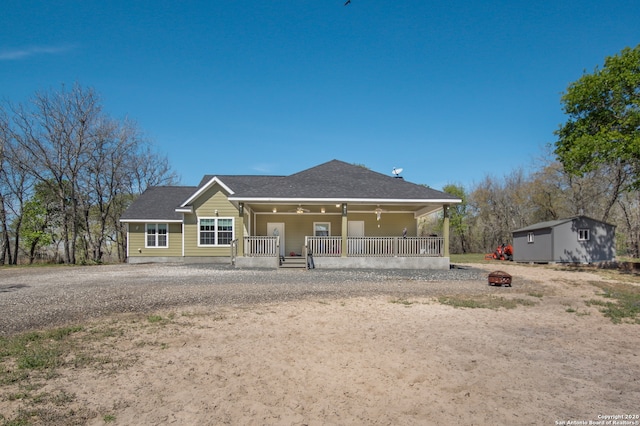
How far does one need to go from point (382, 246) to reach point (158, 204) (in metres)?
15.0

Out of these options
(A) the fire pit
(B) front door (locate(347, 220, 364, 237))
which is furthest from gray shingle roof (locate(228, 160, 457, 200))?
(A) the fire pit

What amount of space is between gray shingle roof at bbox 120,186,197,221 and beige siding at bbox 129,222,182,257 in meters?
0.64

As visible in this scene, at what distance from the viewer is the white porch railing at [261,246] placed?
1770 centimetres

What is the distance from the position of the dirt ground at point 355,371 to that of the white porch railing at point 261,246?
10097 mm

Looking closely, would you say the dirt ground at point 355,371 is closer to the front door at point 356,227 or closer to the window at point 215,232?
the front door at point 356,227

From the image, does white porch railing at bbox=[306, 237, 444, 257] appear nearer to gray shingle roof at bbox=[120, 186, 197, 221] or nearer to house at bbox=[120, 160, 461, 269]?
house at bbox=[120, 160, 461, 269]

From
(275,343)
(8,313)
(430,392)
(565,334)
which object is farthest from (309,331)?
(8,313)

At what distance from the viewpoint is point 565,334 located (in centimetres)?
645

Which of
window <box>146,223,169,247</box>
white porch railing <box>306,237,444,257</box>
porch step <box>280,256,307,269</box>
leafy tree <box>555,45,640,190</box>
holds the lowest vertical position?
porch step <box>280,256,307,269</box>

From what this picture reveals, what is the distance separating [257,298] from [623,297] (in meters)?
10.0

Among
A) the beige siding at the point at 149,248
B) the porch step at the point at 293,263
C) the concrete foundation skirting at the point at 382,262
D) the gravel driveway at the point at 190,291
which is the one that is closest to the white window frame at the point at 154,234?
the beige siding at the point at 149,248

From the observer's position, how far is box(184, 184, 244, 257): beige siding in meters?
22.2

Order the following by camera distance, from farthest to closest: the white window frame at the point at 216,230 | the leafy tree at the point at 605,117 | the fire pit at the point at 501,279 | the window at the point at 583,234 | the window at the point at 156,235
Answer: the window at the point at 583,234 < the window at the point at 156,235 < the white window frame at the point at 216,230 < the leafy tree at the point at 605,117 < the fire pit at the point at 501,279

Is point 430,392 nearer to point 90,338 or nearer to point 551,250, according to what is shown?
point 90,338
